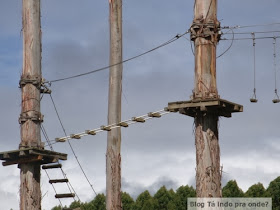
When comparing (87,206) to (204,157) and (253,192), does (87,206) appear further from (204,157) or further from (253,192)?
(204,157)

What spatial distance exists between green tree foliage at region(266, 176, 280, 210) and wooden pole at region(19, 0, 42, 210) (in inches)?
918

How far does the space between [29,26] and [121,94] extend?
374 cm

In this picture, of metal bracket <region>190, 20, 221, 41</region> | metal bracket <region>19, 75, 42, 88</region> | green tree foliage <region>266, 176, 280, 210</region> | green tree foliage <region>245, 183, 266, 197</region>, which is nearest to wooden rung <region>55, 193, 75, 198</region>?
metal bracket <region>19, 75, 42, 88</region>

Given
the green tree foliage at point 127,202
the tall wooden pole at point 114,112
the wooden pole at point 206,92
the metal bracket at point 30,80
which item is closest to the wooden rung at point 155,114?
the wooden pole at point 206,92

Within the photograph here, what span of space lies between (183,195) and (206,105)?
27932 millimetres

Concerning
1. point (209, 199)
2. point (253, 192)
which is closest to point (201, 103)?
point (209, 199)

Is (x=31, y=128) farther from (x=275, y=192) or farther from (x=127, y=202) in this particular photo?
(x=275, y=192)

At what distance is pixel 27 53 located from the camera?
58.1ft

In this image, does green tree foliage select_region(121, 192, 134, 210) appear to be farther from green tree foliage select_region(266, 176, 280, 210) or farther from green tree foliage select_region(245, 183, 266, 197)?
green tree foliage select_region(266, 176, 280, 210)

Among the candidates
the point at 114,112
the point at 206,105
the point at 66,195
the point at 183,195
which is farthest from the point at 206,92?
the point at 183,195

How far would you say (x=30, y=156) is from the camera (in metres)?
17.2

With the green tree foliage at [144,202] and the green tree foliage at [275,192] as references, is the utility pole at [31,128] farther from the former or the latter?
the green tree foliage at [275,192]

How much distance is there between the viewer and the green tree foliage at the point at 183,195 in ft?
129

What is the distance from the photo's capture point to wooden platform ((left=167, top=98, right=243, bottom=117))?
12539 mm
